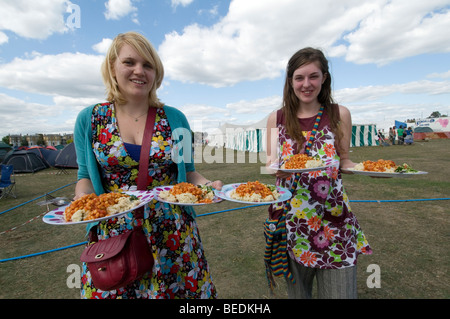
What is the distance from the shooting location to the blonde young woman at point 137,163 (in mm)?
1688

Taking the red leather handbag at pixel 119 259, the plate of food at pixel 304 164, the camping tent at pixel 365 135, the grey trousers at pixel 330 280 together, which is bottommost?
the grey trousers at pixel 330 280

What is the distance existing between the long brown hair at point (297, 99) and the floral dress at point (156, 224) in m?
1.05

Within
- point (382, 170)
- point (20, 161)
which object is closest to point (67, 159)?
point (20, 161)

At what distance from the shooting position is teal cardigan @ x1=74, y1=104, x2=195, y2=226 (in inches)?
68.5

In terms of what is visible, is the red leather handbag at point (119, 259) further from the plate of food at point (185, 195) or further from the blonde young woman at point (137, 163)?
the plate of food at point (185, 195)

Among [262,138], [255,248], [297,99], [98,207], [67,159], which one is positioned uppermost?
[262,138]

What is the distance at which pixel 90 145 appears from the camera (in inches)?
68.0

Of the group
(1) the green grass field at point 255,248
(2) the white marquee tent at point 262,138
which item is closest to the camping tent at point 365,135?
(2) the white marquee tent at point 262,138

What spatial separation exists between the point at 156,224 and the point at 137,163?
0.47 meters

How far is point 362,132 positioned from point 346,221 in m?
26.6

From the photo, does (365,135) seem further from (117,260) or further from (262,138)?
(117,260)

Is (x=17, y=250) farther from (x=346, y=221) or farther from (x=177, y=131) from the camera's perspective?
(x=346, y=221)

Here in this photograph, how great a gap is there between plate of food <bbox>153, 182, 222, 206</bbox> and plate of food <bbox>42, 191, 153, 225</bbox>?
3.3 inches

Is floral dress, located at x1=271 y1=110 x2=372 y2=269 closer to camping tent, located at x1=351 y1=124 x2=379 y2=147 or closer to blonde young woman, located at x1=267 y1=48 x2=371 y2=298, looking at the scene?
blonde young woman, located at x1=267 y1=48 x2=371 y2=298
